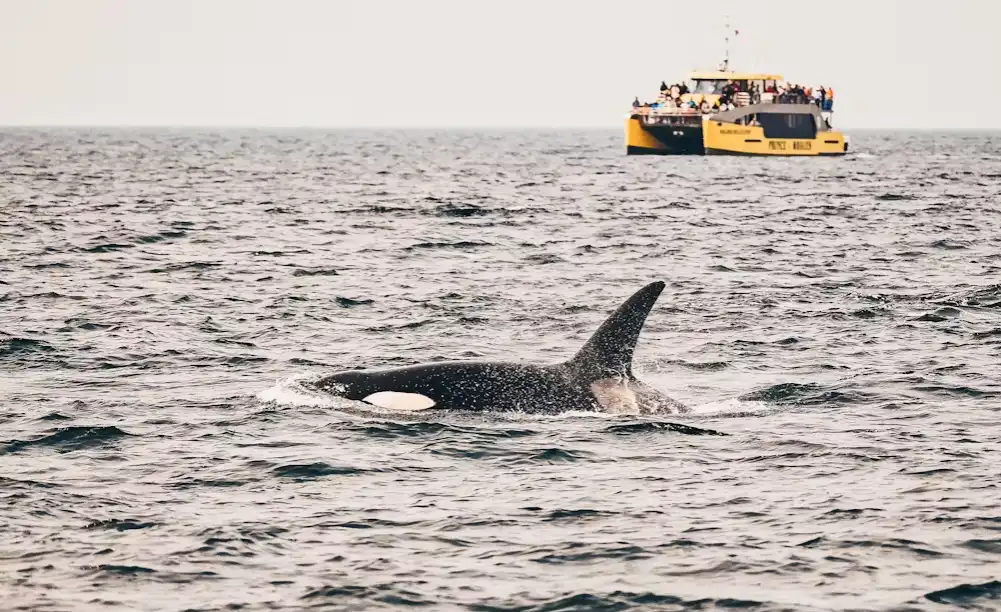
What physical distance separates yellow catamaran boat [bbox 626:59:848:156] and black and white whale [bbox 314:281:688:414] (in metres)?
83.4

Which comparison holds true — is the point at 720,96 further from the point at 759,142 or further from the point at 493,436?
the point at 493,436

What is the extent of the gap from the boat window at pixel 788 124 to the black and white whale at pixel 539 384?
8554cm

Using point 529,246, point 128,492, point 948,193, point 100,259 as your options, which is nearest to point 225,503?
point 128,492

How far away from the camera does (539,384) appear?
1480cm

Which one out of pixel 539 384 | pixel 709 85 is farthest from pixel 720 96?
pixel 539 384

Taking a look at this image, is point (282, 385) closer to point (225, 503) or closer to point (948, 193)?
point (225, 503)

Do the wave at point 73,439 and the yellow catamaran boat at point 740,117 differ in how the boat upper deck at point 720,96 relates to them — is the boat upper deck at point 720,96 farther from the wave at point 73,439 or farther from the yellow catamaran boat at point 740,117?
Answer: the wave at point 73,439

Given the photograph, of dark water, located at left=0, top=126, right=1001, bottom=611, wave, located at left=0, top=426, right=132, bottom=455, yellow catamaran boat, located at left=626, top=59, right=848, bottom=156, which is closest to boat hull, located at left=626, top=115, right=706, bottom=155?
yellow catamaran boat, located at left=626, top=59, right=848, bottom=156

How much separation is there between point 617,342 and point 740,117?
84.4 metres

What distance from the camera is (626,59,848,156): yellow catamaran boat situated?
9731 cm

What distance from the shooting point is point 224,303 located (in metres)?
24.5

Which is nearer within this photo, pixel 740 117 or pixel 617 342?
pixel 617 342

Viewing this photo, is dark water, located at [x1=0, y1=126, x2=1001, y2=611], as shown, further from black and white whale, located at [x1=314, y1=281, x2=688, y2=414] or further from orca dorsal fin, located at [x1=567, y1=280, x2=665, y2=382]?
orca dorsal fin, located at [x1=567, y1=280, x2=665, y2=382]

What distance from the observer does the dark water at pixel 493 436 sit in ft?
32.4
